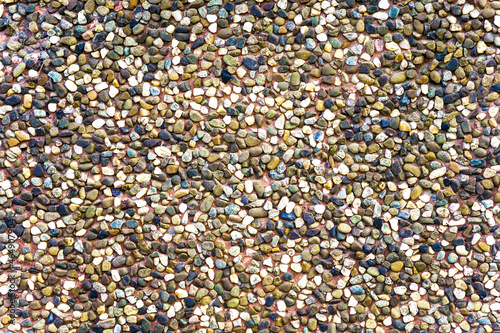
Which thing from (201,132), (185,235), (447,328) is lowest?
(447,328)

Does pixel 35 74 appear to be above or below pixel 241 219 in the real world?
above

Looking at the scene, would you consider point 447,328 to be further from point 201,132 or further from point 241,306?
point 201,132

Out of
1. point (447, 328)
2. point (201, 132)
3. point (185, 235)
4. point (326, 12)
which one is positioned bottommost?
point (447, 328)

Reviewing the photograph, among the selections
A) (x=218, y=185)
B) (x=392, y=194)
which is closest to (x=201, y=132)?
(x=218, y=185)

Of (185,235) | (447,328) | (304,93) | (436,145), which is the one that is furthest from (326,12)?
(447,328)

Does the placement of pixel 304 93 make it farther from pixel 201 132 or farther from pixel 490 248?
pixel 490 248

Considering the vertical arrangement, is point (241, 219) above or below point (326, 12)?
below
